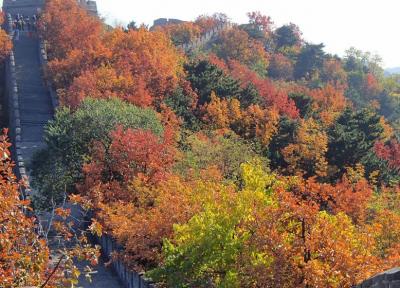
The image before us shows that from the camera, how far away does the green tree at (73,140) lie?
26.3 m

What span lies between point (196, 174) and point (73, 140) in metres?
5.71

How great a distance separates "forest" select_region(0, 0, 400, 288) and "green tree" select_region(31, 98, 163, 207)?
68 mm

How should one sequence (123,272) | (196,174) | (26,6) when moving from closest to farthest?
1. (123,272)
2. (196,174)
3. (26,6)

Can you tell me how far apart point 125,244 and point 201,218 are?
475 centimetres

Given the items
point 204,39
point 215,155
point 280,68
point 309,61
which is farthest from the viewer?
point 309,61

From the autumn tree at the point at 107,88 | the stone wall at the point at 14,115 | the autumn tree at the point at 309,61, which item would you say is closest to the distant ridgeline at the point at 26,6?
the stone wall at the point at 14,115

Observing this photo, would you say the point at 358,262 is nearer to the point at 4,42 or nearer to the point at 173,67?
the point at 173,67

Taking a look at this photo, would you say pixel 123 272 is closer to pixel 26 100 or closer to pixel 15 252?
pixel 15 252

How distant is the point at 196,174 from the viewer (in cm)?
2688

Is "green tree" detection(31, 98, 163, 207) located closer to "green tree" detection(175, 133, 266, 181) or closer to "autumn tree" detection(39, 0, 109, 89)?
"green tree" detection(175, 133, 266, 181)

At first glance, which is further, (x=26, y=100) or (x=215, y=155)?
(x=26, y=100)

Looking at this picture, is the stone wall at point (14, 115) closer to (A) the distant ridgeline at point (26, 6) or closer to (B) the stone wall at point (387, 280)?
(A) the distant ridgeline at point (26, 6)

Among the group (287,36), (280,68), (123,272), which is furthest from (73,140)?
(287,36)

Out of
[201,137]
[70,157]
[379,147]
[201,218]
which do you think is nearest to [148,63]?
[201,137]
